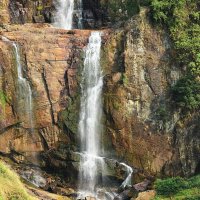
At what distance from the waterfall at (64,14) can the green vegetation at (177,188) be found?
12.4 metres

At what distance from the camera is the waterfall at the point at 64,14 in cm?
2689

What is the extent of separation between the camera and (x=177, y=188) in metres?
18.6

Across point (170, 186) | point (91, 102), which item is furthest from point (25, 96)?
point (170, 186)

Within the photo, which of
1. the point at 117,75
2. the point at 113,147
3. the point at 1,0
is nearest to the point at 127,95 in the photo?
the point at 117,75

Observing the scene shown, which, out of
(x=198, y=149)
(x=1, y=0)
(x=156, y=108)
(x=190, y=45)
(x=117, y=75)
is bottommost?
(x=198, y=149)

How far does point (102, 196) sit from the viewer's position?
807 inches

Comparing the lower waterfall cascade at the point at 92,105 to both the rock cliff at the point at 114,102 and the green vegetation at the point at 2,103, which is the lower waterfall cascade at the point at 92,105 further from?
the green vegetation at the point at 2,103

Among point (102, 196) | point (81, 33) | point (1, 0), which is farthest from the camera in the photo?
point (1, 0)

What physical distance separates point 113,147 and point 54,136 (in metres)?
3.06

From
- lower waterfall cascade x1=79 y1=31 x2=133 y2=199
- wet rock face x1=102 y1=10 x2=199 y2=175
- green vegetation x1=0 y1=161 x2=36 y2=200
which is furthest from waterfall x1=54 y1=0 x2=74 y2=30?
green vegetation x1=0 y1=161 x2=36 y2=200

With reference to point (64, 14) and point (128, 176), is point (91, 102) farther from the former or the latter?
point (64, 14)

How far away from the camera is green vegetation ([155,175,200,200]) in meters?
18.2

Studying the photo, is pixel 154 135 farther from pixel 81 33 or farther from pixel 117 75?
pixel 81 33

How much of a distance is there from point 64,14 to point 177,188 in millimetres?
13681
